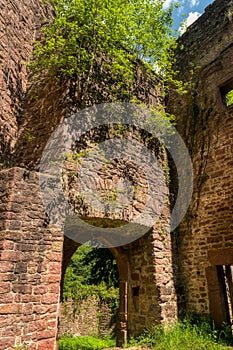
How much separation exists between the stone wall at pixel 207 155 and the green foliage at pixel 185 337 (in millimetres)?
373

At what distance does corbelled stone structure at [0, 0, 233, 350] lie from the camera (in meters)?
4.22

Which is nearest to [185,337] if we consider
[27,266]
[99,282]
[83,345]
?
[27,266]

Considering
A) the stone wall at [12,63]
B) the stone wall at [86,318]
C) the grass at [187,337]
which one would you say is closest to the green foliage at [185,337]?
the grass at [187,337]

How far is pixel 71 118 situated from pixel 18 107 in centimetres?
187

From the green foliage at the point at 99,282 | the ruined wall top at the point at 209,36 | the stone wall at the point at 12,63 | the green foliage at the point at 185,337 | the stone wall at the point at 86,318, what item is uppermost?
the ruined wall top at the point at 209,36

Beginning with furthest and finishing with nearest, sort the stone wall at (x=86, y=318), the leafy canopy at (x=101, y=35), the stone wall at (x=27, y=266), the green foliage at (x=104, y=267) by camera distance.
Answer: the stone wall at (x=86, y=318), the green foliage at (x=104, y=267), the leafy canopy at (x=101, y=35), the stone wall at (x=27, y=266)

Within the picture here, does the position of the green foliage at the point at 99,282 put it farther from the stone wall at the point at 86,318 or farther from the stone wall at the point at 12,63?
the stone wall at the point at 12,63

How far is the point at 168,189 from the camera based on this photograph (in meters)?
7.16

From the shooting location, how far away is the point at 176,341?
5.02 meters

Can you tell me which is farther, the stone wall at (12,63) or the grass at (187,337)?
the stone wall at (12,63)

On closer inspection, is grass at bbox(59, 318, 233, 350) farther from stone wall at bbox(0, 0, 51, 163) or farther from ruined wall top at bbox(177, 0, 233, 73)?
ruined wall top at bbox(177, 0, 233, 73)

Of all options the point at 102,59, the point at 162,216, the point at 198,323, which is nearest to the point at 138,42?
the point at 102,59

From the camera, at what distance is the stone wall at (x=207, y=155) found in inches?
237

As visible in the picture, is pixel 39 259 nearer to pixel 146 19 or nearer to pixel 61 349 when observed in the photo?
pixel 146 19
